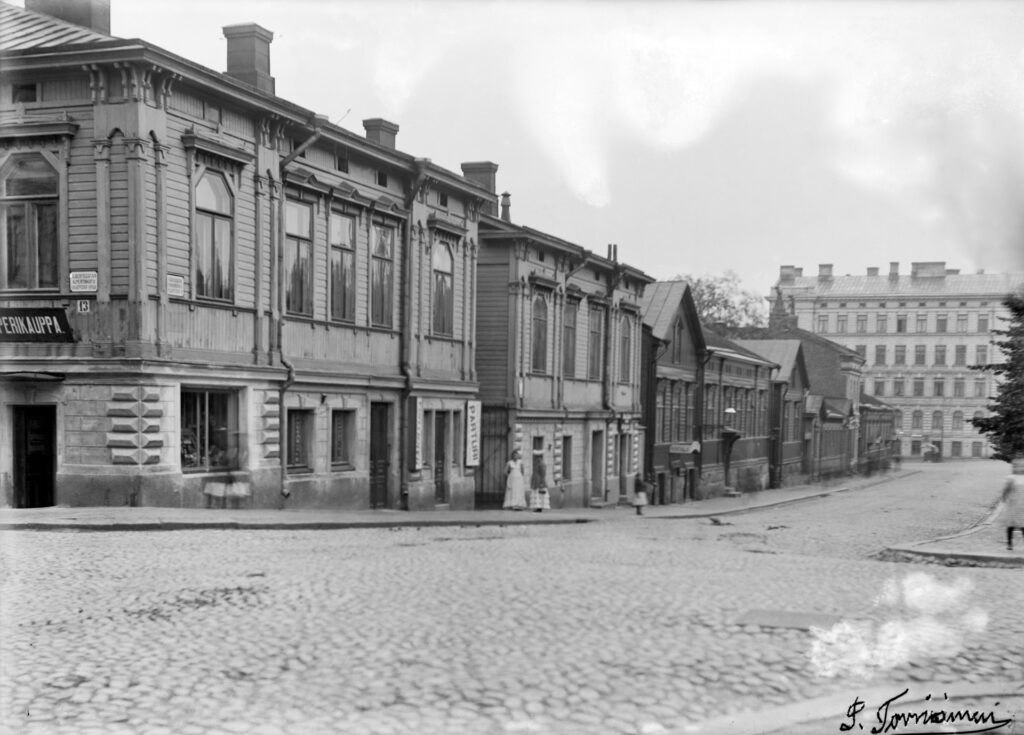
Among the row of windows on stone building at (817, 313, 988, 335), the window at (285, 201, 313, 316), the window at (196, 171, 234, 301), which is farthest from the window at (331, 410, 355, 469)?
the row of windows on stone building at (817, 313, 988, 335)

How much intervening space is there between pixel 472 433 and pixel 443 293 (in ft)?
12.4

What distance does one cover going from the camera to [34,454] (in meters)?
16.7

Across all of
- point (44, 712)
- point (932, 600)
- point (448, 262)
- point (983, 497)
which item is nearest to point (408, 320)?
point (448, 262)

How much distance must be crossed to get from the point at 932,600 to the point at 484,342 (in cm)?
1982

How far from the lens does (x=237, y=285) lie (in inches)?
727

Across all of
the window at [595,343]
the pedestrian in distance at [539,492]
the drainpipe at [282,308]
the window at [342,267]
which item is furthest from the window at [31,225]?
the window at [595,343]

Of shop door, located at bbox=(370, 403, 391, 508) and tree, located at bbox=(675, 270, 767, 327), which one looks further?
tree, located at bbox=(675, 270, 767, 327)

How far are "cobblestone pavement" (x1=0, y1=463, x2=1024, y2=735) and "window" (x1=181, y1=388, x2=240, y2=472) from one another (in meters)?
3.79

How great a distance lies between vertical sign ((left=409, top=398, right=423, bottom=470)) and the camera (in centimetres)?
2395

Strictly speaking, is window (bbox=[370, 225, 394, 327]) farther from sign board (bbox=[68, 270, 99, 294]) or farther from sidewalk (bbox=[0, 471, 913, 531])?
sign board (bbox=[68, 270, 99, 294])

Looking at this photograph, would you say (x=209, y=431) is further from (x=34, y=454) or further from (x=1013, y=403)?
(x=1013, y=403)

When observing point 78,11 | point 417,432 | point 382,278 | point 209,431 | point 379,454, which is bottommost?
point 379,454

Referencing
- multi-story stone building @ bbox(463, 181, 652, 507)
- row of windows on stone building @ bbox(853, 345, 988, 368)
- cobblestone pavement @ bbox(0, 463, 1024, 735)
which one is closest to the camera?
cobblestone pavement @ bbox(0, 463, 1024, 735)
